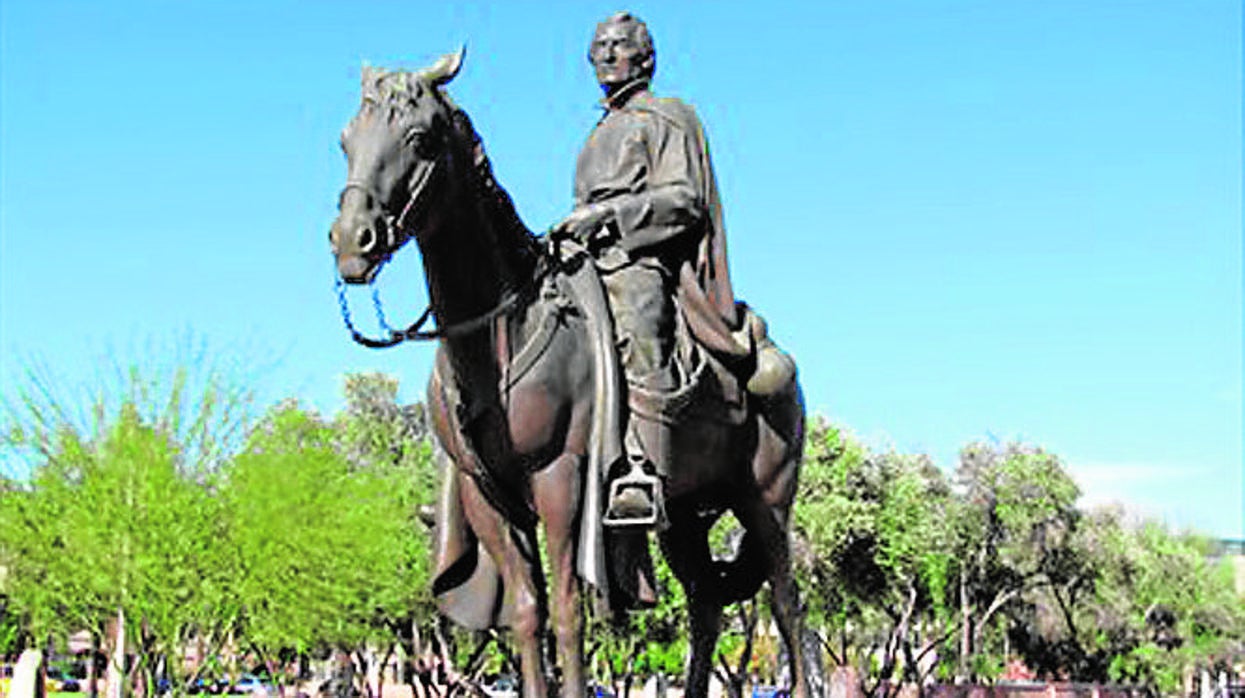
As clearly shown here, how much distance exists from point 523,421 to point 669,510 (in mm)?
1580

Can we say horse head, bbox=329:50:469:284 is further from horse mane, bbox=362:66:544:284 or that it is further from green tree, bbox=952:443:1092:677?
green tree, bbox=952:443:1092:677

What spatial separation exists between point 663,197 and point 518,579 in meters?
2.00

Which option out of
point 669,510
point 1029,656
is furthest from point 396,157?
point 1029,656

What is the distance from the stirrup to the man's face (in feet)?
7.30

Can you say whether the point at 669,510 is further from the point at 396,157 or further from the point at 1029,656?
the point at 1029,656

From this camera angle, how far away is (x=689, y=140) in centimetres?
825

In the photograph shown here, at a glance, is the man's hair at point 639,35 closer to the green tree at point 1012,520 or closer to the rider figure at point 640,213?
the rider figure at point 640,213

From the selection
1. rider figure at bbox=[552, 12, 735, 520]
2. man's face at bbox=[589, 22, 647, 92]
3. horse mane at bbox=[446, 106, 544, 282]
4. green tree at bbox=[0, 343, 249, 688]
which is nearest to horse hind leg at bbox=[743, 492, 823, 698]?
rider figure at bbox=[552, 12, 735, 520]

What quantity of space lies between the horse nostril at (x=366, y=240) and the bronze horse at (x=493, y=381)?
0.16 meters

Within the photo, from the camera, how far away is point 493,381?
24.0 feet

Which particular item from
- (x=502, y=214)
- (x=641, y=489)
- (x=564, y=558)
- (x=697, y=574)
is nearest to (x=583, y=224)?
(x=502, y=214)

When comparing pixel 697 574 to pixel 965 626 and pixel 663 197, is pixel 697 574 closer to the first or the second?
pixel 663 197

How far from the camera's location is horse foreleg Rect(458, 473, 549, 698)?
24.3 feet

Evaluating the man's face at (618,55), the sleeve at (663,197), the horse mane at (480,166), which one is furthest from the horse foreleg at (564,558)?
the man's face at (618,55)
